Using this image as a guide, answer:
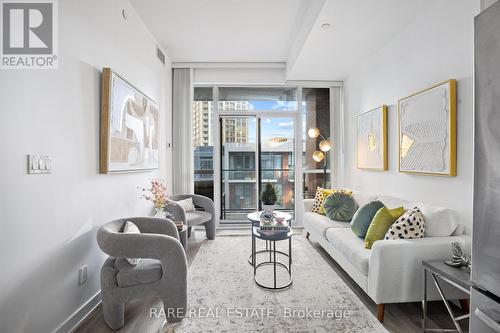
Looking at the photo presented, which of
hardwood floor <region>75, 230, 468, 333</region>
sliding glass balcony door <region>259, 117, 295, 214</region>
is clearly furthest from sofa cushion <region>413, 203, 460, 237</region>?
sliding glass balcony door <region>259, 117, 295, 214</region>

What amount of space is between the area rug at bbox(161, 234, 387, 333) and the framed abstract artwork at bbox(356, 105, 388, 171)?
5.22 ft

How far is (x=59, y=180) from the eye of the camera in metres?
1.75

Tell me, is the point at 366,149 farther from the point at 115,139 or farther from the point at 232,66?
the point at 115,139

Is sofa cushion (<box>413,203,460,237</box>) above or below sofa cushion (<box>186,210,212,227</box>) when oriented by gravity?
above

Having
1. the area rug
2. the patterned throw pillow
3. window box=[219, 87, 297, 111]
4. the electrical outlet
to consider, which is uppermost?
window box=[219, 87, 297, 111]

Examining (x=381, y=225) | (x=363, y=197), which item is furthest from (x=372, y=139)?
(x=381, y=225)

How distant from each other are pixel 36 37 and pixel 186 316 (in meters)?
2.37

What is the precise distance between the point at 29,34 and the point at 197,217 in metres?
2.64

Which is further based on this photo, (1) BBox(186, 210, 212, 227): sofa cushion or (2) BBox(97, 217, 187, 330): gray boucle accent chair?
(1) BBox(186, 210, 212, 227): sofa cushion

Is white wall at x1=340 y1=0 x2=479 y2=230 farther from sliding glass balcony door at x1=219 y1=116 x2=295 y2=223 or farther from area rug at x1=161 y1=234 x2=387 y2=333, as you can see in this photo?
sliding glass balcony door at x1=219 y1=116 x2=295 y2=223

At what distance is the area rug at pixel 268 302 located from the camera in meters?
1.88

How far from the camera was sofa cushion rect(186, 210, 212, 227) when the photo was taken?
11.4 feet

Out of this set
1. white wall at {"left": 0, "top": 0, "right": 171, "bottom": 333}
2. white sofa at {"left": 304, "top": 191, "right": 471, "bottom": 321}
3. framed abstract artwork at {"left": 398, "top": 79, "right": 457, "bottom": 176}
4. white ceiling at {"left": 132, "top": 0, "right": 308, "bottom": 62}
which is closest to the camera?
white wall at {"left": 0, "top": 0, "right": 171, "bottom": 333}

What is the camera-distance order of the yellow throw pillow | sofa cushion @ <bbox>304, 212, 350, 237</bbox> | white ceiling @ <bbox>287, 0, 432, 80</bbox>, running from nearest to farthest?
white ceiling @ <bbox>287, 0, 432, 80</bbox>, sofa cushion @ <bbox>304, 212, 350, 237</bbox>, the yellow throw pillow
